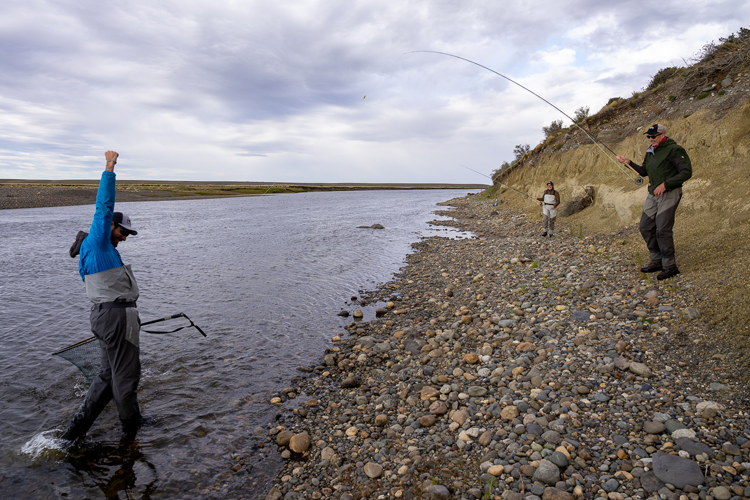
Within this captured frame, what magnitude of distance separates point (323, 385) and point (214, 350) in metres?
3.04

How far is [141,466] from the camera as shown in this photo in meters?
4.88

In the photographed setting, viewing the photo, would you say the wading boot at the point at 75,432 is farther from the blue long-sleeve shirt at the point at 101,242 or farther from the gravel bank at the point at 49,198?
the gravel bank at the point at 49,198

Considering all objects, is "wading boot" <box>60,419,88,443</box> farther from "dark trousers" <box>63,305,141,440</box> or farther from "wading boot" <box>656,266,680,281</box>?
"wading boot" <box>656,266,680,281</box>

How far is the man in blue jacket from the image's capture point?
4.54 metres

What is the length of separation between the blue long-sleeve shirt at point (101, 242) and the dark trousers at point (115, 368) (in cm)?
51

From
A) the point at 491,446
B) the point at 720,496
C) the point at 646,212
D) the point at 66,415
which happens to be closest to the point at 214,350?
the point at 66,415

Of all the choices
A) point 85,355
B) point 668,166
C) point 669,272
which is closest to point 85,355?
point 85,355

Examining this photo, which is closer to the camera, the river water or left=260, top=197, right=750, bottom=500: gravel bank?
left=260, top=197, right=750, bottom=500: gravel bank

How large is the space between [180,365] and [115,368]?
9.50 ft

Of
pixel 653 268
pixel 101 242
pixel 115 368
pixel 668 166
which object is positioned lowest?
pixel 115 368

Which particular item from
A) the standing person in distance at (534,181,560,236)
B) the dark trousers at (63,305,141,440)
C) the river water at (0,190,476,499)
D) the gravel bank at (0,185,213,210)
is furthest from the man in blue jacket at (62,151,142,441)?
the gravel bank at (0,185,213,210)

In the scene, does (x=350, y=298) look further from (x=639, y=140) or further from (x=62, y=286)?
(x=639, y=140)

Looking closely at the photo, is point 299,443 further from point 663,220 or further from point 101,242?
point 663,220

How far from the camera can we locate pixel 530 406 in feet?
15.0
